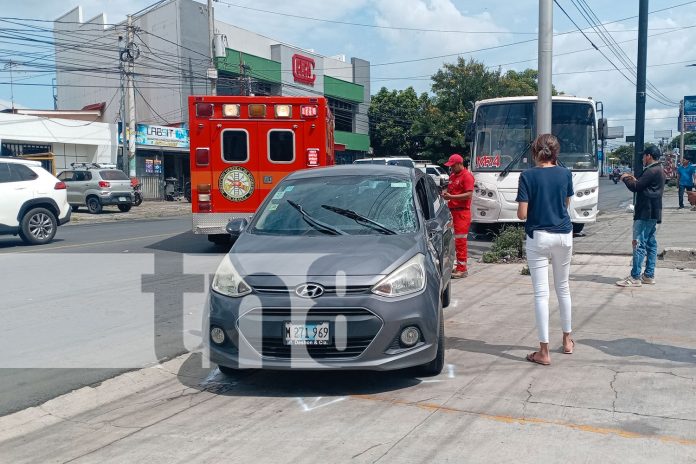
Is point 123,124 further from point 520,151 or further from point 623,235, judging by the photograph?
point 623,235

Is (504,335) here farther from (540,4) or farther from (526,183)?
(540,4)

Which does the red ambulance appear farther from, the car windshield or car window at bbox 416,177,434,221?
the car windshield

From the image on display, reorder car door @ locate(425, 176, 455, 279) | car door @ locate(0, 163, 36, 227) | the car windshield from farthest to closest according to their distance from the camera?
car door @ locate(0, 163, 36, 227) → car door @ locate(425, 176, 455, 279) → the car windshield

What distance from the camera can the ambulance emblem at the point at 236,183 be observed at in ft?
41.7

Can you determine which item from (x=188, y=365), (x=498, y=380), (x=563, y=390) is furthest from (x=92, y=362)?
(x=563, y=390)

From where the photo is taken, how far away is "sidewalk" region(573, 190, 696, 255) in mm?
12952

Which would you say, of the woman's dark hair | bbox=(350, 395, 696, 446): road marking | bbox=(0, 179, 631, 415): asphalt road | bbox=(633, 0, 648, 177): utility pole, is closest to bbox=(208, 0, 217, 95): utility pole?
bbox=(0, 179, 631, 415): asphalt road

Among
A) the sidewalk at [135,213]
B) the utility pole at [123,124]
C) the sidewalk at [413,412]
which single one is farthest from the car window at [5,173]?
the utility pole at [123,124]

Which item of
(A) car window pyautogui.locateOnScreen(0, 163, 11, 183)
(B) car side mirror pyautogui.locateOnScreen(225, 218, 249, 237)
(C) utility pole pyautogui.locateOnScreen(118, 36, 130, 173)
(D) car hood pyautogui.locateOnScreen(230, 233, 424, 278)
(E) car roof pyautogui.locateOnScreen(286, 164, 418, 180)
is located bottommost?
(D) car hood pyautogui.locateOnScreen(230, 233, 424, 278)

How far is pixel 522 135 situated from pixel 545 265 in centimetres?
988

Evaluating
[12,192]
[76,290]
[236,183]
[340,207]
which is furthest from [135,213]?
[340,207]

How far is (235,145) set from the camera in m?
12.7

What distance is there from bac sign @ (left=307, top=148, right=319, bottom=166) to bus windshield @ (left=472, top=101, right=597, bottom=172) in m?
4.34

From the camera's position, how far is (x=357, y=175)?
6.73 meters
